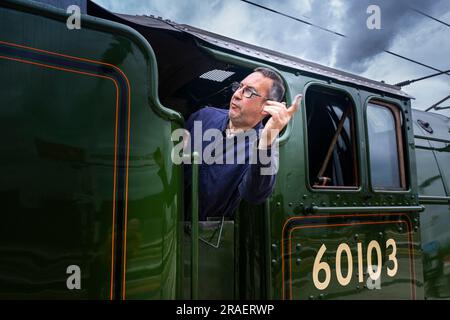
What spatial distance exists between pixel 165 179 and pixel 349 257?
1437 millimetres

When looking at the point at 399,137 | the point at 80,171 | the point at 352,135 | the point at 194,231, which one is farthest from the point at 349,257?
the point at 80,171

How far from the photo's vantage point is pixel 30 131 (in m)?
1.59

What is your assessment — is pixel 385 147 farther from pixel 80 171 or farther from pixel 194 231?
pixel 80 171

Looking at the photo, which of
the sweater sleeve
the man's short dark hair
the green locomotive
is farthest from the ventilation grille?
the sweater sleeve

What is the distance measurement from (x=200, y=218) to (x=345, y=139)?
124 cm

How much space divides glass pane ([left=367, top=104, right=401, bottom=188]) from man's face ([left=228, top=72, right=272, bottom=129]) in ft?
3.49

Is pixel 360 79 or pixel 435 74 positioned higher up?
pixel 435 74

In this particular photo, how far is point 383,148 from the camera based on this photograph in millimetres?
3131

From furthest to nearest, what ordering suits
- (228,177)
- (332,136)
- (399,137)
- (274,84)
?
(399,137)
(332,136)
(274,84)
(228,177)

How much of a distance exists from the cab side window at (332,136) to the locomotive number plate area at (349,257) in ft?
1.01

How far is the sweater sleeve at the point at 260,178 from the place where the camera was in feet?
7.13
